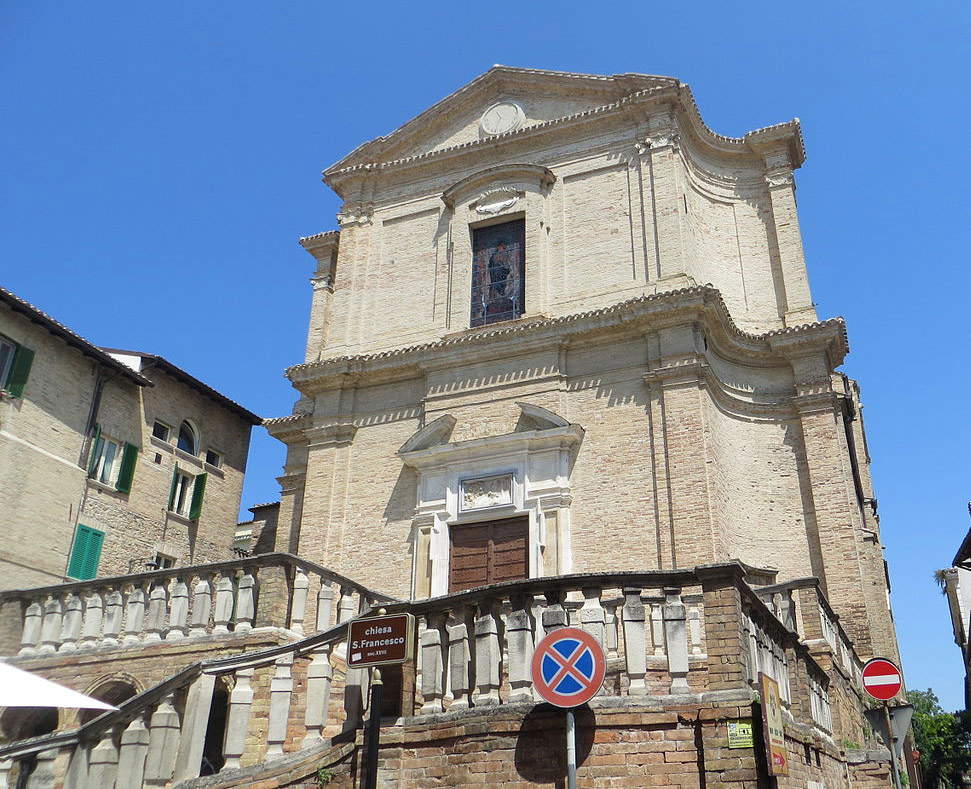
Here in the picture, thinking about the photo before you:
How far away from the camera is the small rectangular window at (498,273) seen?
19.6m

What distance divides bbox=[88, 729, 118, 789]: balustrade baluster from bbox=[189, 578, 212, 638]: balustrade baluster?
3.05m

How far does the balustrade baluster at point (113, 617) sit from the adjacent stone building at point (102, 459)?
5409 millimetres

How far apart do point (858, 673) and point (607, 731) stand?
9386mm

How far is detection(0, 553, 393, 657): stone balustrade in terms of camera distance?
1141 cm

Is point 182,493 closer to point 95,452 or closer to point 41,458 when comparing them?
point 95,452

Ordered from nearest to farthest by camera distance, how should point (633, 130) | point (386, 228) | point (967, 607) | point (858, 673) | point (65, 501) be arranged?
1. point (858, 673)
2. point (65, 501)
3. point (633, 130)
4. point (386, 228)
5. point (967, 607)

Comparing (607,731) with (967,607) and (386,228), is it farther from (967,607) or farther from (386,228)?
(967,607)

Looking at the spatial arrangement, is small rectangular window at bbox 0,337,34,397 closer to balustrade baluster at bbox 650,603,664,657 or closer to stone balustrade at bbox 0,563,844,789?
stone balustrade at bbox 0,563,844,789

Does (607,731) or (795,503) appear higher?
(795,503)

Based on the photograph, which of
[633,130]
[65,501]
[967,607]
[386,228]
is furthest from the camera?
[967,607]

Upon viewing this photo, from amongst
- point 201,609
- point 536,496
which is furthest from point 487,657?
point 536,496

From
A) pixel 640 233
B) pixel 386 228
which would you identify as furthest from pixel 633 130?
pixel 386 228

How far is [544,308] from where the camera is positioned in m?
19.0

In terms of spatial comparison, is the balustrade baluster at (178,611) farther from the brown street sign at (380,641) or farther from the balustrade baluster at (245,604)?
the brown street sign at (380,641)
